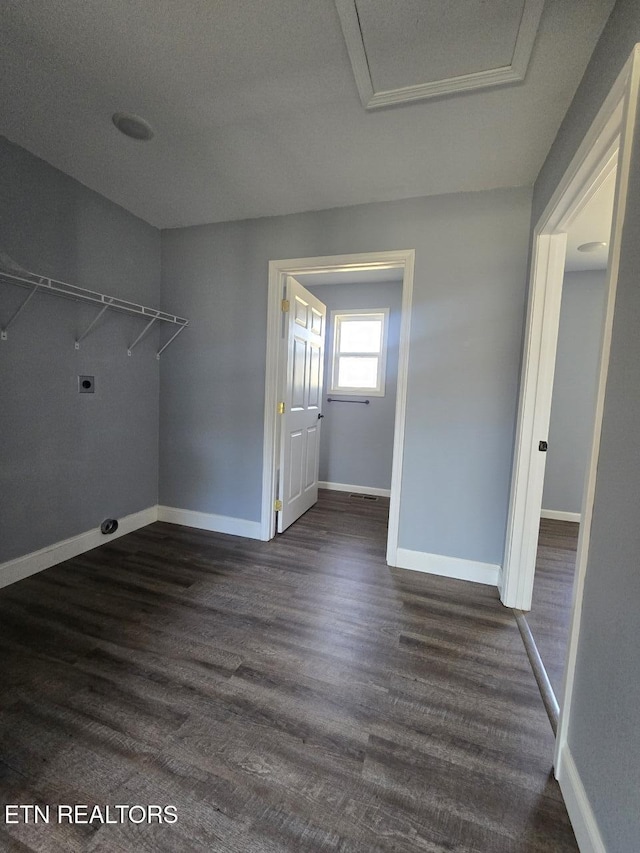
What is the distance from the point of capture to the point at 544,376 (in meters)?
1.89

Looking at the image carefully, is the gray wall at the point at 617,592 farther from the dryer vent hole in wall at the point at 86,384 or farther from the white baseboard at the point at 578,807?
the dryer vent hole in wall at the point at 86,384

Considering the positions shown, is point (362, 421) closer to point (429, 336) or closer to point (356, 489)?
point (356, 489)

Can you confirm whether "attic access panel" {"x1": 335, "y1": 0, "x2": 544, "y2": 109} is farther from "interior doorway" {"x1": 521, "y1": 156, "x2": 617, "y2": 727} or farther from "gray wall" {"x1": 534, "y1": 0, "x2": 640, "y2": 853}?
"interior doorway" {"x1": 521, "y1": 156, "x2": 617, "y2": 727}

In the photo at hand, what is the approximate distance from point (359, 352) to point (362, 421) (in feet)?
2.77

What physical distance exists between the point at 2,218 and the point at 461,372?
2759 mm

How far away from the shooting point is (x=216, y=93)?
1.52 meters

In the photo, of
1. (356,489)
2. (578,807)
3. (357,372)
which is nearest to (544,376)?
(578,807)

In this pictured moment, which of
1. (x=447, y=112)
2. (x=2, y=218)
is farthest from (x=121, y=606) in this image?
(x=447, y=112)

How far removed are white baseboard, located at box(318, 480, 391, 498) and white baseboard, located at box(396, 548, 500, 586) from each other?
175 cm

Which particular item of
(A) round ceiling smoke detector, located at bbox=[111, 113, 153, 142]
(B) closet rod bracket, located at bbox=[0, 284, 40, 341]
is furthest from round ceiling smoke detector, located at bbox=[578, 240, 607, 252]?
(B) closet rod bracket, located at bbox=[0, 284, 40, 341]

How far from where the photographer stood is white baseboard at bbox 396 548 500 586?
2297 mm

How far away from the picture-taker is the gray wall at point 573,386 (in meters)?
3.44

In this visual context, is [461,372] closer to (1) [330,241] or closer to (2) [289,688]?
(1) [330,241]

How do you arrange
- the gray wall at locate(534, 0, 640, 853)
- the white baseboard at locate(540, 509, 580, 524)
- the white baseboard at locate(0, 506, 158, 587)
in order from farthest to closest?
the white baseboard at locate(540, 509, 580, 524) < the white baseboard at locate(0, 506, 158, 587) < the gray wall at locate(534, 0, 640, 853)
